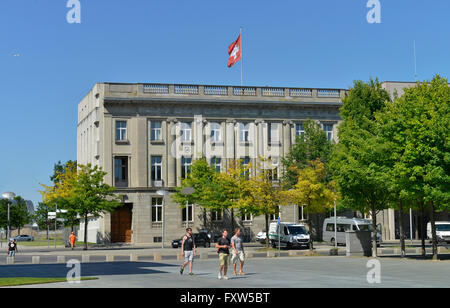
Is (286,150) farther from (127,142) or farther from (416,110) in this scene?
(416,110)

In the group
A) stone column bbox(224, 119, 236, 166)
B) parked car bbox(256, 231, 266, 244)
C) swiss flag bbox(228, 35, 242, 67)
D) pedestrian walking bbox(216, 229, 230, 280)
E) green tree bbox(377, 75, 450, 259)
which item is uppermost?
swiss flag bbox(228, 35, 242, 67)

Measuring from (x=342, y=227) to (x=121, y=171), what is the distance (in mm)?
21856

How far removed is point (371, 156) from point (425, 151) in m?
4.58

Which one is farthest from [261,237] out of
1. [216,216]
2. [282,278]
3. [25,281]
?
[25,281]

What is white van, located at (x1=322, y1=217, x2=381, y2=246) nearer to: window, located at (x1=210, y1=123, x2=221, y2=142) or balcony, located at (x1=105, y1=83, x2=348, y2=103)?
window, located at (x1=210, y1=123, x2=221, y2=142)

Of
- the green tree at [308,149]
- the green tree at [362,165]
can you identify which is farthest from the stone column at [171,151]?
the green tree at [362,165]

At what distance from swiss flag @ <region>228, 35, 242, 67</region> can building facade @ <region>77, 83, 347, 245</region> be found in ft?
10.5

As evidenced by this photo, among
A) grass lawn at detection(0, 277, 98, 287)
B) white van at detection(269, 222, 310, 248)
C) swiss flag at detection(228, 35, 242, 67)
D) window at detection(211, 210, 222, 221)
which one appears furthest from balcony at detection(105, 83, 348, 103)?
grass lawn at detection(0, 277, 98, 287)

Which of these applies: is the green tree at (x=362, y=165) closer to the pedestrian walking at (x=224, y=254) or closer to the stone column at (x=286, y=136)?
the pedestrian walking at (x=224, y=254)

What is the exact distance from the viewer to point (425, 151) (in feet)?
107

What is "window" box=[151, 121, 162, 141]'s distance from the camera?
63344mm

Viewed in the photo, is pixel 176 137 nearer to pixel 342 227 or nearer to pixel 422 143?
pixel 342 227

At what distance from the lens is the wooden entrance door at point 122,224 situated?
6269cm

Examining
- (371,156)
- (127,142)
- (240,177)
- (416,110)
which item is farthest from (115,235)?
(416,110)
